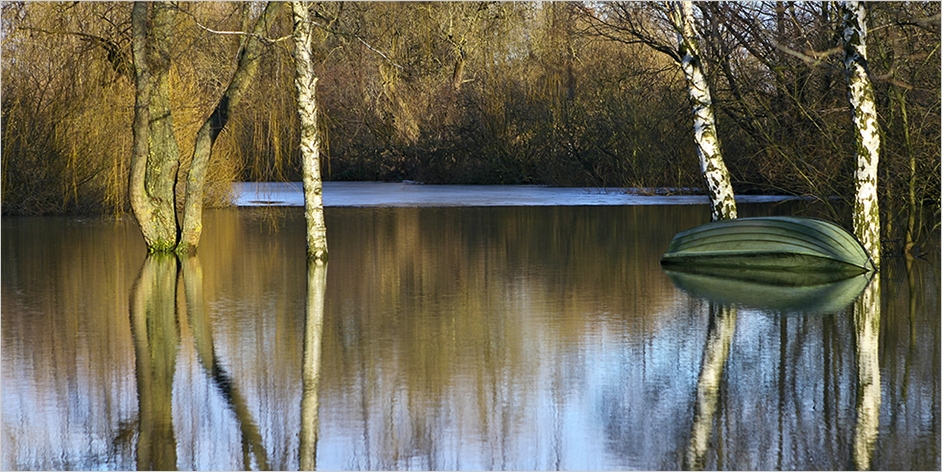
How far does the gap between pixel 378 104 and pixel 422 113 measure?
200 cm

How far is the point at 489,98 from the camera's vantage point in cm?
4169

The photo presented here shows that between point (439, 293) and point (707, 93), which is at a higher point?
point (707, 93)

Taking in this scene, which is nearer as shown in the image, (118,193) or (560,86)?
(118,193)

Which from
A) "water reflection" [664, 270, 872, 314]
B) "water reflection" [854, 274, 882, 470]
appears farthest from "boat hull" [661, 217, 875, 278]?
"water reflection" [854, 274, 882, 470]

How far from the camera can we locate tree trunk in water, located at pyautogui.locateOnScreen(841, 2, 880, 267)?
14.9m

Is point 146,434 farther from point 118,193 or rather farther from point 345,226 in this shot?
point 118,193

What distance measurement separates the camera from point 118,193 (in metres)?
25.9

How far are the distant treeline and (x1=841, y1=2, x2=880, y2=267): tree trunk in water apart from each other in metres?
0.55

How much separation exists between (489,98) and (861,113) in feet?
88.7

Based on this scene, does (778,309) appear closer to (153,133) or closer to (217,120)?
(217,120)

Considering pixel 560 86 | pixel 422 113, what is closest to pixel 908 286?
pixel 560 86

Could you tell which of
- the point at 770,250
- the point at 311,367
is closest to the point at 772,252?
the point at 770,250

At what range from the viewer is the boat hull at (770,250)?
15.5 meters

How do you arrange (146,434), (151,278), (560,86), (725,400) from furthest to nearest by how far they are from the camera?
(560,86) < (151,278) < (725,400) < (146,434)
